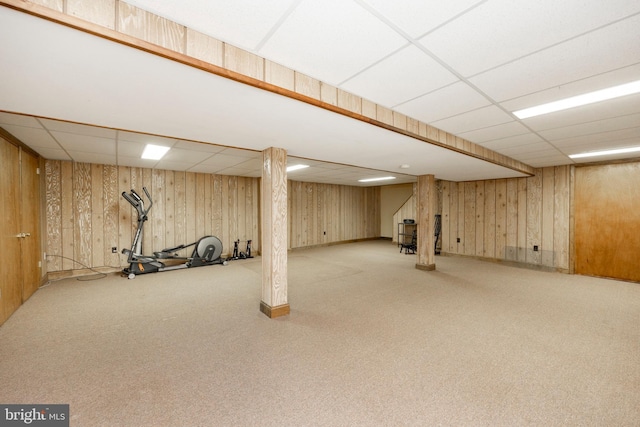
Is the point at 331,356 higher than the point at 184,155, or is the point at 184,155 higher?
the point at 184,155

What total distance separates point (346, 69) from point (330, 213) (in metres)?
7.43

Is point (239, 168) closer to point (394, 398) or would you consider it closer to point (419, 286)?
point (419, 286)

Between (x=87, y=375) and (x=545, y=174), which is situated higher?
(x=545, y=174)

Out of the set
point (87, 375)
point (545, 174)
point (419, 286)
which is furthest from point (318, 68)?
point (545, 174)

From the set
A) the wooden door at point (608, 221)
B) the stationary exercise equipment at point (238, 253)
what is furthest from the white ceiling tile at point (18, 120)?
the wooden door at point (608, 221)

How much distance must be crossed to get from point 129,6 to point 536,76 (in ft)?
7.99

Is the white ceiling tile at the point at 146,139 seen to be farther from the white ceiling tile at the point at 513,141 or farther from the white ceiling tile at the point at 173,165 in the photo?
the white ceiling tile at the point at 513,141

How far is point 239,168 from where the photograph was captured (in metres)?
5.42

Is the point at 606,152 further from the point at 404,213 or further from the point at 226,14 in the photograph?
the point at 404,213

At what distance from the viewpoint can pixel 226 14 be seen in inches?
48.8

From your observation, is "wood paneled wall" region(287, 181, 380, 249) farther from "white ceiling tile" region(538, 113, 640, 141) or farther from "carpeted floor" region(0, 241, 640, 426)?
"white ceiling tile" region(538, 113, 640, 141)

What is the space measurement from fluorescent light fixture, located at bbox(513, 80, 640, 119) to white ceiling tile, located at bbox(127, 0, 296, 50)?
2.37 meters

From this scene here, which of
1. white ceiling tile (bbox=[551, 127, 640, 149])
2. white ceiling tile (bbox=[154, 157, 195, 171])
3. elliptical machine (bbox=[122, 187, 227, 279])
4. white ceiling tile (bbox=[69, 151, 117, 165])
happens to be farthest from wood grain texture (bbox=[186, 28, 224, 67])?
elliptical machine (bbox=[122, 187, 227, 279])

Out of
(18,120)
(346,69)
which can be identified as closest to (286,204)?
(346,69)
